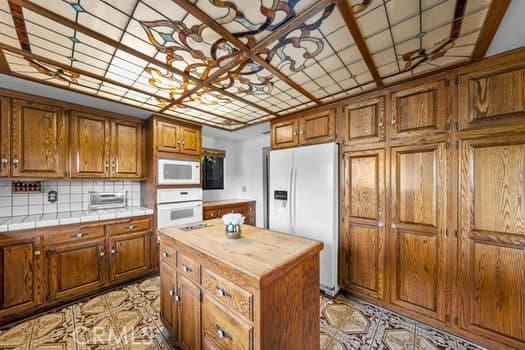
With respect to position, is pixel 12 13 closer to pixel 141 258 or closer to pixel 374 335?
pixel 141 258

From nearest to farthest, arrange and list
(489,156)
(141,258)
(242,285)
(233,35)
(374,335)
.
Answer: (242,285) → (233,35) → (489,156) → (374,335) → (141,258)

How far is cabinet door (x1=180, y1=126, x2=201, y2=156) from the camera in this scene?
10.6 feet

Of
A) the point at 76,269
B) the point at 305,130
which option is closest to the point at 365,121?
the point at 305,130

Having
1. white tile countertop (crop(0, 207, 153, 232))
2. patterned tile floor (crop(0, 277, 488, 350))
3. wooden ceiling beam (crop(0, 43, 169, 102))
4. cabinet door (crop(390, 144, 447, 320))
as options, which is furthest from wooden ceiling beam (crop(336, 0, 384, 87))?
white tile countertop (crop(0, 207, 153, 232))

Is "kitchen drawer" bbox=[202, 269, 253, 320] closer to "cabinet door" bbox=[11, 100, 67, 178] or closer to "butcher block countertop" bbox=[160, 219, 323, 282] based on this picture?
"butcher block countertop" bbox=[160, 219, 323, 282]

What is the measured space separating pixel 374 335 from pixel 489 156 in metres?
1.77

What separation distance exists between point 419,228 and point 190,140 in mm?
3151

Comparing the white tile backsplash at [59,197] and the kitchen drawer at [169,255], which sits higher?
the white tile backsplash at [59,197]

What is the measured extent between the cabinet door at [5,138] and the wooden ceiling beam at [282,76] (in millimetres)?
2611

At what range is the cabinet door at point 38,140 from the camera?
216 cm

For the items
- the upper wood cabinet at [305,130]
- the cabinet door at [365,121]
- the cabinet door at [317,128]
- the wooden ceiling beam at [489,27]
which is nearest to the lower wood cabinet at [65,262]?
the upper wood cabinet at [305,130]

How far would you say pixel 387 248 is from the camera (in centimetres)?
211

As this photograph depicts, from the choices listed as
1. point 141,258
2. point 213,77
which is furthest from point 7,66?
point 141,258

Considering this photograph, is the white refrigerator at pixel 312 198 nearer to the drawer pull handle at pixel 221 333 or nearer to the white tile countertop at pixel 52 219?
the drawer pull handle at pixel 221 333
